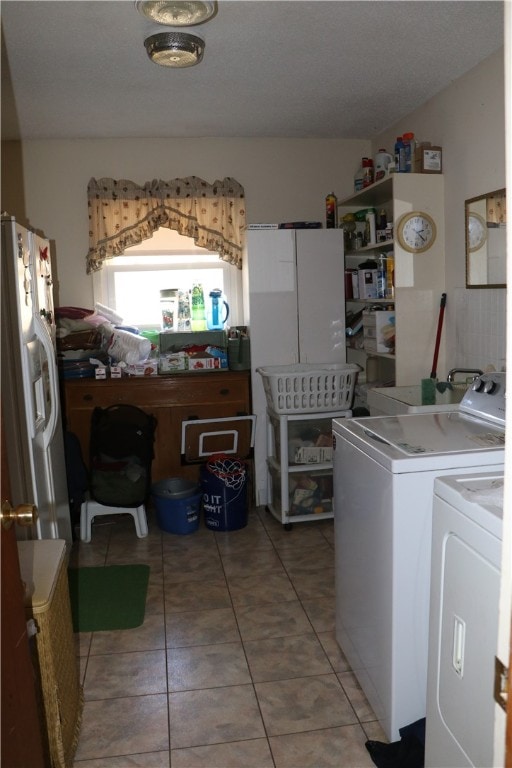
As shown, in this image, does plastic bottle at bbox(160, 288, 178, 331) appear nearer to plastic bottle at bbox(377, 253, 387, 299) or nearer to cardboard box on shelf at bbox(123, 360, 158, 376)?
cardboard box on shelf at bbox(123, 360, 158, 376)

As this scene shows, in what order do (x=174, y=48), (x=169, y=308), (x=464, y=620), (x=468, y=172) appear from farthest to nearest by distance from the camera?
(x=169, y=308)
(x=468, y=172)
(x=174, y=48)
(x=464, y=620)

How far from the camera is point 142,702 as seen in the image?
2254mm

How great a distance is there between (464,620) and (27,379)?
1805 mm

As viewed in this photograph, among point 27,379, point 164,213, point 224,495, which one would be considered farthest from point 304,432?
point 27,379

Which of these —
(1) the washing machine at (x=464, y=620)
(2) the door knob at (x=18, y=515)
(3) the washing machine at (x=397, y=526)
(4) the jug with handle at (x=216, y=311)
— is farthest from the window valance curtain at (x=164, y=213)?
(2) the door knob at (x=18, y=515)

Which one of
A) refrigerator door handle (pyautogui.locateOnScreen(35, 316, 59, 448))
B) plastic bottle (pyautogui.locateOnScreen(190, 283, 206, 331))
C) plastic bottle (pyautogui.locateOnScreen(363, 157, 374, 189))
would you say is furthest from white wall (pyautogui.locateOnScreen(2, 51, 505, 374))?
refrigerator door handle (pyautogui.locateOnScreen(35, 316, 59, 448))

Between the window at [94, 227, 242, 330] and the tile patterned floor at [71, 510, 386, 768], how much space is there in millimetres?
1764

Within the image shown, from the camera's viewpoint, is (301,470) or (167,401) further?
(167,401)

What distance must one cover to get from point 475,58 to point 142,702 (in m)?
3.09

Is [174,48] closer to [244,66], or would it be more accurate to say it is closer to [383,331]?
[244,66]

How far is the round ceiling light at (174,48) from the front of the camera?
2545 millimetres

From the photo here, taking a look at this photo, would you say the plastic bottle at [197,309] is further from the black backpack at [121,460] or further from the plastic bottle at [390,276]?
the plastic bottle at [390,276]

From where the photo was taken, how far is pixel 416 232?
11.5 ft

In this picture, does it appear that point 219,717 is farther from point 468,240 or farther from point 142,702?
point 468,240
